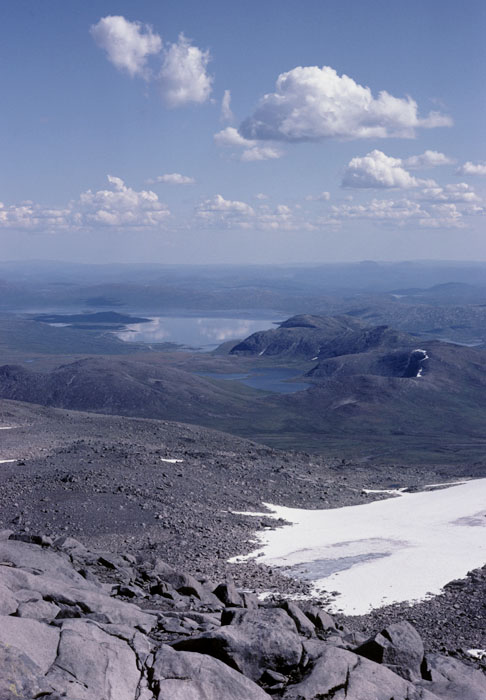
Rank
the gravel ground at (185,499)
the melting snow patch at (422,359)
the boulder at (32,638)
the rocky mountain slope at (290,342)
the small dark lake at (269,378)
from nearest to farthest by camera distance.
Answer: the boulder at (32,638) < the gravel ground at (185,499) < the melting snow patch at (422,359) < the small dark lake at (269,378) < the rocky mountain slope at (290,342)

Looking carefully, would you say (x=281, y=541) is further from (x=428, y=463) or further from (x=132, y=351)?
(x=132, y=351)

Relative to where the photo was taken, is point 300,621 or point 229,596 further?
point 229,596

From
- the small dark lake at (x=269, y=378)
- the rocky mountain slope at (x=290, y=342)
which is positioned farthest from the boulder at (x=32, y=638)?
the rocky mountain slope at (x=290, y=342)

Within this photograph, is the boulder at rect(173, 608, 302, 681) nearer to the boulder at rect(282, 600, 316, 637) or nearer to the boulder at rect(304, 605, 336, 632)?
the boulder at rect(282, 600, 316, 637)

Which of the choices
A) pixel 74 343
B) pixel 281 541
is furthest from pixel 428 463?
pixel 74 343

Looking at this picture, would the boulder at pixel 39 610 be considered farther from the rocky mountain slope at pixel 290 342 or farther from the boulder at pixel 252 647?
the rocky mountain slope at pixel 290 342

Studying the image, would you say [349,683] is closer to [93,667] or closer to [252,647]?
[252,647]

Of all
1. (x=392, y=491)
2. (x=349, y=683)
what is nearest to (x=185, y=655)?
(x=349, y=683)
